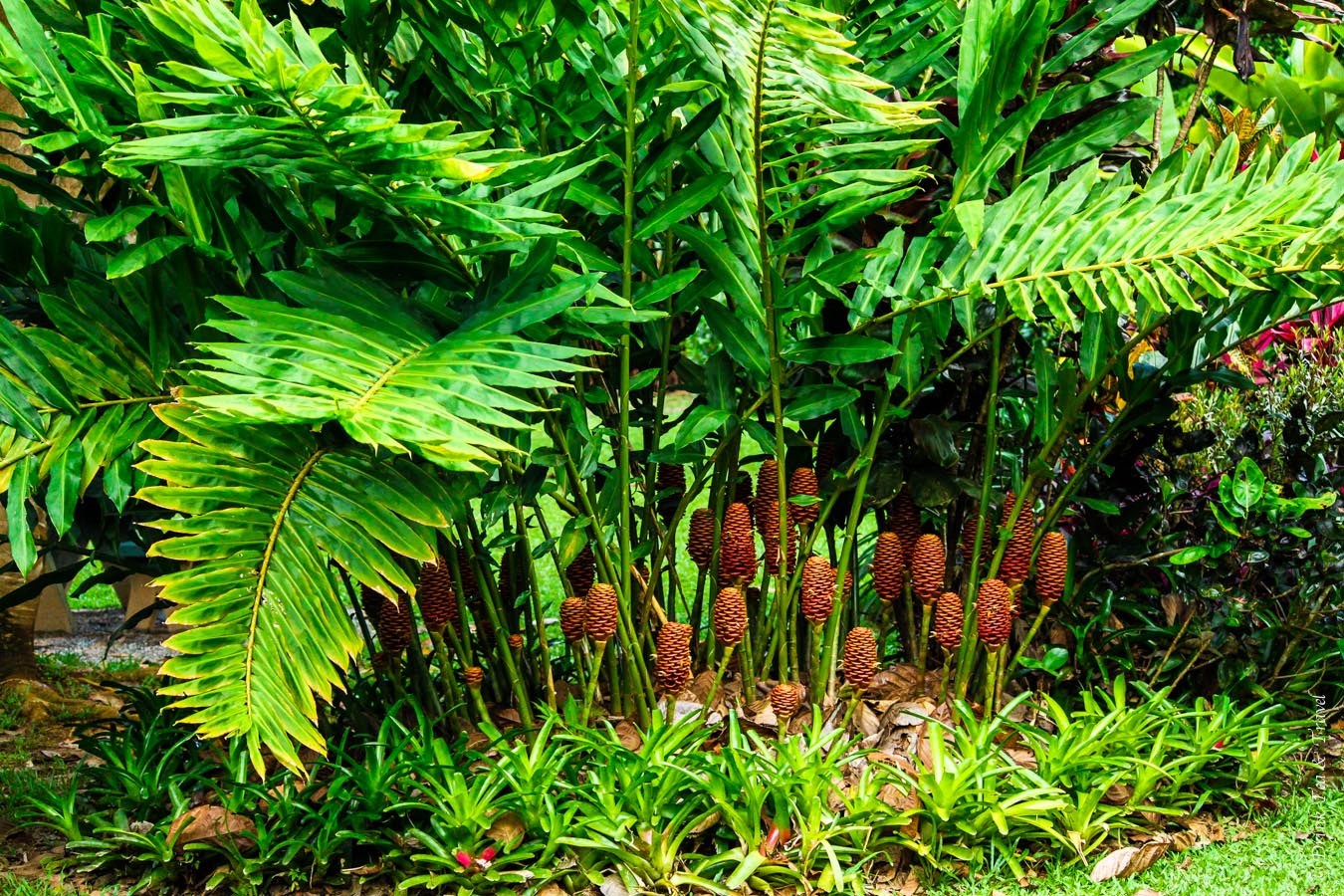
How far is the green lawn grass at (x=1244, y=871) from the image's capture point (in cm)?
263

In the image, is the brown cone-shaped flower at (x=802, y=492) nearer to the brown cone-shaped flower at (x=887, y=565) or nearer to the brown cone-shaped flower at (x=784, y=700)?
the brown cone-shaped flower at (x=887, y=565)

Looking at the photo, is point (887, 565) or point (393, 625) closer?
point (393, 625)

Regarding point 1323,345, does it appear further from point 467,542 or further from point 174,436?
point 174,436

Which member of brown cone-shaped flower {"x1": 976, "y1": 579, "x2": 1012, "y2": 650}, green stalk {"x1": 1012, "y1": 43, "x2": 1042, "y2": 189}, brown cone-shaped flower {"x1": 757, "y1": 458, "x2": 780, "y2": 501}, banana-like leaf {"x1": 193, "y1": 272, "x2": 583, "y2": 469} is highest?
green stalk {"x1": 1012, "y1": 43, "x2": 1042, "y2": 189}

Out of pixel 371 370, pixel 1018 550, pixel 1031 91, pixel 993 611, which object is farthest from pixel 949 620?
pixel 371 370

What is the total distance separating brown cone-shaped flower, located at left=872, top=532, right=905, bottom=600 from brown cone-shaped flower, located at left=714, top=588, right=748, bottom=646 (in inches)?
15.6

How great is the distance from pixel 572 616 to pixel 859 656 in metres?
0.64

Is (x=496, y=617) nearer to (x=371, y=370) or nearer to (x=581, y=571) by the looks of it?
(x=581, y=571)

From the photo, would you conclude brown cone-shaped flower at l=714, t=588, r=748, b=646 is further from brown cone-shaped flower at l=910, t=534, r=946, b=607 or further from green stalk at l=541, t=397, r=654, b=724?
brown cone-shaped flower at l=910, t=534, r=946, b=607

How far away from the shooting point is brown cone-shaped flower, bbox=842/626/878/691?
286cm

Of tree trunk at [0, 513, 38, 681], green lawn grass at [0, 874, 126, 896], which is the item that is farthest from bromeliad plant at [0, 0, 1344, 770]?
tree trunk at [0, 513, 38, 681]

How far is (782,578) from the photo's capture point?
9.52ft

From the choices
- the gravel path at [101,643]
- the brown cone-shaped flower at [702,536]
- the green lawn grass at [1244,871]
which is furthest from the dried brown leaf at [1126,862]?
the gravel path at [101,643]

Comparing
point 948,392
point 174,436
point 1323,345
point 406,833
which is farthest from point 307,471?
point 1323,345
